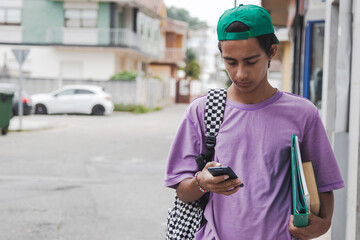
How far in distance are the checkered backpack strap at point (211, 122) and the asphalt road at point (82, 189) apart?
4014 millimetres

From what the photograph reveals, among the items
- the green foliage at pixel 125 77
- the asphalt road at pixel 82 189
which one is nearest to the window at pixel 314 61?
the asphalt road at pixel 82 189

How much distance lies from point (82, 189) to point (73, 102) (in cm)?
1999

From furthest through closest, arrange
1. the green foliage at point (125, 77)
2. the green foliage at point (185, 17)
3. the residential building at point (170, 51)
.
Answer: the green foliage at point (185, 17) → the residential building at point (170, 51) → the green foliage at point (125, 77)

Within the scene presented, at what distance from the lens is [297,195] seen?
2.04 meters

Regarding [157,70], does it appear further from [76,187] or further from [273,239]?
[273,239]

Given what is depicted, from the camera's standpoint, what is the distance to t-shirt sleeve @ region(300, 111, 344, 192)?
85.7 inches

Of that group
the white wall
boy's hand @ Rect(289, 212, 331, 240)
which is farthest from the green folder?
the white wall

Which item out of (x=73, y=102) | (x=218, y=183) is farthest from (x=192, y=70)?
(x=218, y=183)

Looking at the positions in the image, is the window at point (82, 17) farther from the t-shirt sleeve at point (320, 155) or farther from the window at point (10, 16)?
the t-shirt sleeve at point (320, 155)

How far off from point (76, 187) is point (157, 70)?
47.5m

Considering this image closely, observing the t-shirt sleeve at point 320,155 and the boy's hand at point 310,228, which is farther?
the t-shirt sleeve at point 320,155

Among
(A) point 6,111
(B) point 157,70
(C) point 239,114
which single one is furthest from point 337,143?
(B) point 157,70

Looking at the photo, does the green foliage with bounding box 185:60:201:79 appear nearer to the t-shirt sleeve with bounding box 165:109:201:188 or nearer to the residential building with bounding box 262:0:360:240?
the residential building with bounding box 262:0:360:240

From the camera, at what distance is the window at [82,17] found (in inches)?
1490
